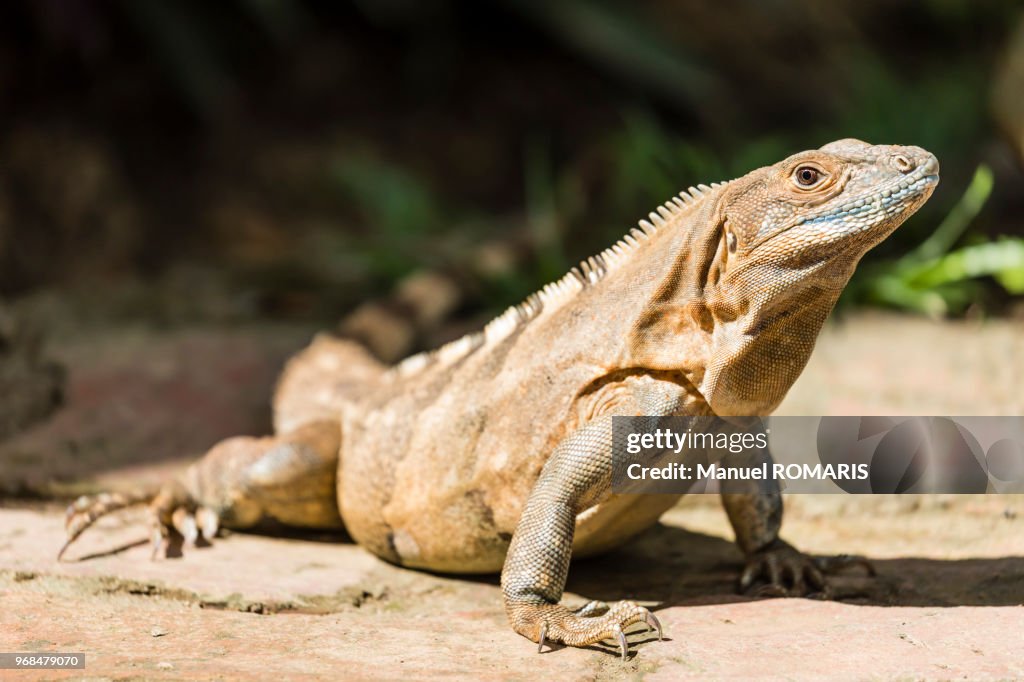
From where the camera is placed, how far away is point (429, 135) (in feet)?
42.6

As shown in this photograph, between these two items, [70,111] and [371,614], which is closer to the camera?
[371,614]

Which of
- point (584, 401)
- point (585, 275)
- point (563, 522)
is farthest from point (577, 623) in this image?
point (585, 275)

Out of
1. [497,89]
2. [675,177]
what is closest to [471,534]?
[675,177]

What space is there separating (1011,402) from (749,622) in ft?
9.98

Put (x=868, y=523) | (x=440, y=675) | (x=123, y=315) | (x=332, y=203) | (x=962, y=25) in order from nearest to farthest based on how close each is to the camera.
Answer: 1. (x=440, y=675)
2. (x=868, y=523)
3. (x=123, y=315)
4. (x=332, y=203)
5. (x=962, y=25)

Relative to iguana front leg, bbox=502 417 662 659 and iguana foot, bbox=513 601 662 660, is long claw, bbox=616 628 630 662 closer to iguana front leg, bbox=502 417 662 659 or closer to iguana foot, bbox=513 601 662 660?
iguana foot, bbox=513 601 662 660

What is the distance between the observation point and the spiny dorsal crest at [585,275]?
4.59 metres

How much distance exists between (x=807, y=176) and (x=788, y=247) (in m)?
0.28

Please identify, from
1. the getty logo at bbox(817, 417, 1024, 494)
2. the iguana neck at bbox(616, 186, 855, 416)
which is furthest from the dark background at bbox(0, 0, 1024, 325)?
the iguana neck at bbox(616, 186, 855, 416)

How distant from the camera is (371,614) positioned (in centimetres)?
447

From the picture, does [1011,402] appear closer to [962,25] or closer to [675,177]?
[675,177]

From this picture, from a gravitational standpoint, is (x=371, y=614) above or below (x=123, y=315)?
below

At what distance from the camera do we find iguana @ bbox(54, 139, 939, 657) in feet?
13.5

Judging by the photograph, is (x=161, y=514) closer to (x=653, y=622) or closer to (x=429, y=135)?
(x=653, y=622)
